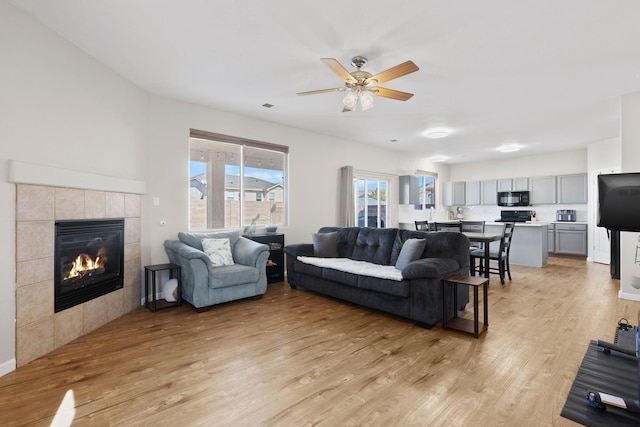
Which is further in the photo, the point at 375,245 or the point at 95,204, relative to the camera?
the point at 375,245

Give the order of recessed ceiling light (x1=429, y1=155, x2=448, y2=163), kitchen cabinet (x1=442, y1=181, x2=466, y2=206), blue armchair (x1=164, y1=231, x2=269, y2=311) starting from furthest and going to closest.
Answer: kitchen cabinet (x1=442, y1=181, x2=466, y2=206)
recessed ceiling light (x1=429, y1=155, x2=448, y2=163)
blue armchair (x1=164, y1=231, x2=269, y2=311)

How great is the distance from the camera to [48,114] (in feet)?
8.89

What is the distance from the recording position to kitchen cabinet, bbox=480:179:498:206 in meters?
9.02

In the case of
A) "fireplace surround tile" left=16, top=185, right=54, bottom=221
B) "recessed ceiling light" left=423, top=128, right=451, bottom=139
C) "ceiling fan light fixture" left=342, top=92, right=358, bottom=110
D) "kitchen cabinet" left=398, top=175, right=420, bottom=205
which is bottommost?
"fireplace surround tile" left=16, top=185, right=54, bottom=221

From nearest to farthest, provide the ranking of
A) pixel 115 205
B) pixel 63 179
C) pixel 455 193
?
pixel 63 179
pixel 115 205
pixel 455 193

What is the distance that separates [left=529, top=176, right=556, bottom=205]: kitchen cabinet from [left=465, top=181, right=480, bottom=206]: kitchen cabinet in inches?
54.3

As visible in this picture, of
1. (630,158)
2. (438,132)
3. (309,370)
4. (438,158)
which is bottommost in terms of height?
(309,370)

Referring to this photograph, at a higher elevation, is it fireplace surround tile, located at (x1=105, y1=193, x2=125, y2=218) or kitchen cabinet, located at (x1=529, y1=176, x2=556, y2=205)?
kitchen cabinet, located at (x1=529, y1=176, x2=556, y2=205)

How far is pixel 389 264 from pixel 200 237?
2.59 m

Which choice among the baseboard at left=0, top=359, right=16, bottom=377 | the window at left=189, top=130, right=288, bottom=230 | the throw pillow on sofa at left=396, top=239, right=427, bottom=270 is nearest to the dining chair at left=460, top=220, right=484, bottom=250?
the throw pillow on sofa at left=396, top=239, right=427, bottom=270

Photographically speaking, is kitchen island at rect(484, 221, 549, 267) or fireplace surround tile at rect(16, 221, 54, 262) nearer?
fireplace surround tile at rect(16, 221, 54, 262)

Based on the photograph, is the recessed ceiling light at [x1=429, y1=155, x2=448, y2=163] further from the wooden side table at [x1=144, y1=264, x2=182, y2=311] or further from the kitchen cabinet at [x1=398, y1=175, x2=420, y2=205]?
the wooden side table at [x1=144, y1=264, x2=182, y2=311]

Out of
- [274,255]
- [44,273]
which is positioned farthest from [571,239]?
[44,273]

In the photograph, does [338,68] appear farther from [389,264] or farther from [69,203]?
[69,203]
